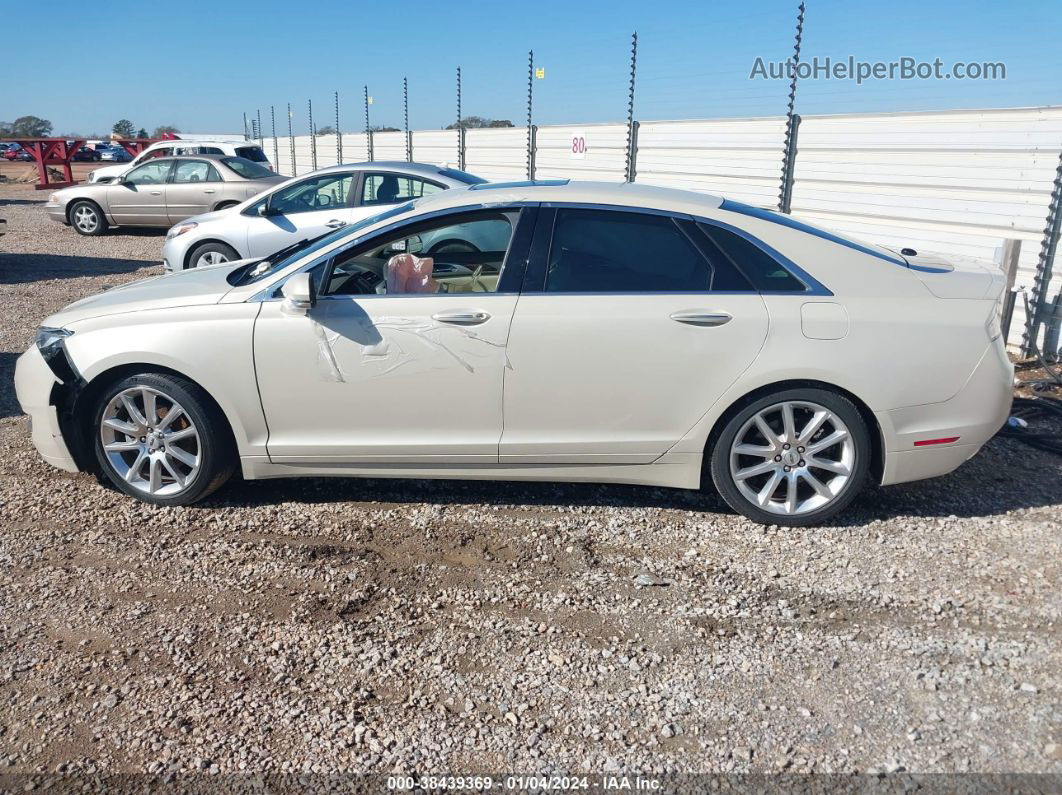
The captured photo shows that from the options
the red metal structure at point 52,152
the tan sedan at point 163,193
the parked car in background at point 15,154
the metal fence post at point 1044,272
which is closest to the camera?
the metal fence post at point 1044,272

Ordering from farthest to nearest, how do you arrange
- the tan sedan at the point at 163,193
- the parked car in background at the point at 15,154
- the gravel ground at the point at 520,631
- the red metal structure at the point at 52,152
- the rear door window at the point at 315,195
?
1. the parked car in background at the point at 15,154
2. the red metal structure at the point at 52,152
3. the tan sedan at the point at 163,193
4. the rear door window at the point at 315,195
5. the gravel ground at the point at 520,631

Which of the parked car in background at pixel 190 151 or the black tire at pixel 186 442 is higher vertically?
the parked car in background at pixel 190 151

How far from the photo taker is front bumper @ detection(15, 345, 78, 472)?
14.5ft

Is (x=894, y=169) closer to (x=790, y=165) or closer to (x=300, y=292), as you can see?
(x=790, y=165)

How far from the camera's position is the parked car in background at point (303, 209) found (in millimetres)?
9695

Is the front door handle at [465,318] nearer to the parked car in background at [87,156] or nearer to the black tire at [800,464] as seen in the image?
the black tire at [800,464]

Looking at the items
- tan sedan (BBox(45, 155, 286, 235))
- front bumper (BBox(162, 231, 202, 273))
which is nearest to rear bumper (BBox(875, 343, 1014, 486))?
front bumper (BBox(162, 231, 202, 273))

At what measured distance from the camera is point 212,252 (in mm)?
9992

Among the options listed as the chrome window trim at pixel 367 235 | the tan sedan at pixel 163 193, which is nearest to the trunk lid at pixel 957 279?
the chrome window trim at pixel 367 235

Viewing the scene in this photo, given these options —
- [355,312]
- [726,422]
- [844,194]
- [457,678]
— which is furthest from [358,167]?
[457,678]

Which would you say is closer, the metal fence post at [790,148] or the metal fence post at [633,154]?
the metal fence post at [790,148]

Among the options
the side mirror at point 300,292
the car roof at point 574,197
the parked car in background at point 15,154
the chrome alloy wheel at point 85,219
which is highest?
the parked car in background at point 15,154

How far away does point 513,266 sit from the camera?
14.0ft

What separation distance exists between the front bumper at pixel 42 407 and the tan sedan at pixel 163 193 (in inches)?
439
